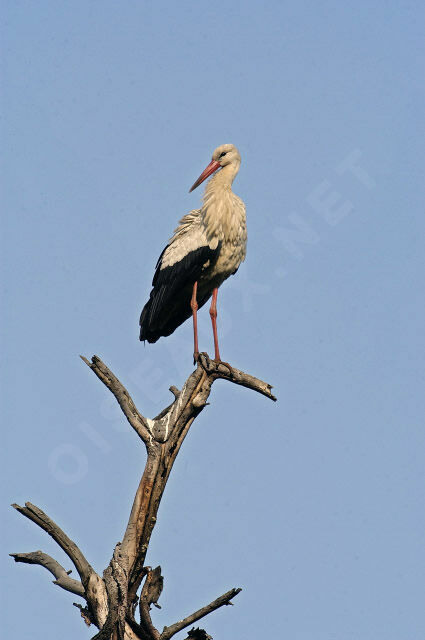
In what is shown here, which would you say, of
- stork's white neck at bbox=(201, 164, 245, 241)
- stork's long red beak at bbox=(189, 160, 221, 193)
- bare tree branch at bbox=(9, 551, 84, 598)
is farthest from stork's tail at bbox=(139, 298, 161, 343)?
bare tree branch at bbox=(9, 551, 84, 598)

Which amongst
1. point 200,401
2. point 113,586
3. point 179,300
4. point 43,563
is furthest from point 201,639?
point 179,300

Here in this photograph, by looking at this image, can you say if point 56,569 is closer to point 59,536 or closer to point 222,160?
point 59,536

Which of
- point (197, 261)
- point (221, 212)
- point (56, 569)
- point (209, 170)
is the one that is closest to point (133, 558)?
point (56, 569)

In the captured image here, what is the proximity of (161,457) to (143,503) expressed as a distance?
394 mm

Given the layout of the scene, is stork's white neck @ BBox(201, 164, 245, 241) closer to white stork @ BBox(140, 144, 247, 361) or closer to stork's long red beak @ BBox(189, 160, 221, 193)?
white stork @ BBox(140, 144, 247, 361)

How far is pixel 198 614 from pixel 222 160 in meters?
5.64

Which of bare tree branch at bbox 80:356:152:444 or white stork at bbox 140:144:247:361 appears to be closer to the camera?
bare tree branch at bbox 80:356:152:444

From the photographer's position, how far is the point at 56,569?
7.29 metres

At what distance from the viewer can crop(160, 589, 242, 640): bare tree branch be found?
22.6 ft

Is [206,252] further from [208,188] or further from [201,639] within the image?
[201,639]

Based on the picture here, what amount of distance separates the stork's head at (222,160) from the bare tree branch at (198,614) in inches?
211

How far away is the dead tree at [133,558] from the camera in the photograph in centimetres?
705

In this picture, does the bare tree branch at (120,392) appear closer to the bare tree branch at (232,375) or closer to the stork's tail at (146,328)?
the bare tree branch at (232,375)

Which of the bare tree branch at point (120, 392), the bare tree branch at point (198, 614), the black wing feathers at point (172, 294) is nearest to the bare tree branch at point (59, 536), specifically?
the bare tree branch at point (198, 614)
